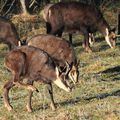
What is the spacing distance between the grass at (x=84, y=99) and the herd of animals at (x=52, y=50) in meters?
0.37

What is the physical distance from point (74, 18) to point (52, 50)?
6.78m

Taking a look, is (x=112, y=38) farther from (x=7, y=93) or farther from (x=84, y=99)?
(x=7, y=93)

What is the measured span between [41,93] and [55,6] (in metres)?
8.88

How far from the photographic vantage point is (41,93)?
→ 13125 mm

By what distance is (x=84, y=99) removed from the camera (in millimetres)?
12125

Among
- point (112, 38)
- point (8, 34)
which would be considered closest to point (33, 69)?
point (8, 34)

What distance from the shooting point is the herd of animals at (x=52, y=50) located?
442 inches

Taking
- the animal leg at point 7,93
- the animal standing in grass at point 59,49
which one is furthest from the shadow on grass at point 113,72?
the animal leg at point 7,93

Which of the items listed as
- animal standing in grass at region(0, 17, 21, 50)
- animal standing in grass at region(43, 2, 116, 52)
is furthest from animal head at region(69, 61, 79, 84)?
animal standing in grass at region(43, 2, 116, 52)

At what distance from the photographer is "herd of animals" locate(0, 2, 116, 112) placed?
11227 millimetres

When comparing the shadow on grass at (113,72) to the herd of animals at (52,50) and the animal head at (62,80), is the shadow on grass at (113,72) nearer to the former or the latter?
the herd of animals at (52,50)

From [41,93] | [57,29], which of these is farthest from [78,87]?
[57,29]

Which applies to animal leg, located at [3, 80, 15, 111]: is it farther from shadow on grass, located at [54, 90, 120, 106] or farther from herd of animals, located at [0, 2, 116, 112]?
shadow on grass, located at [54, 90, 120, 106]

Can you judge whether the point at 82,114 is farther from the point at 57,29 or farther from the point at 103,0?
the point at 103,0
